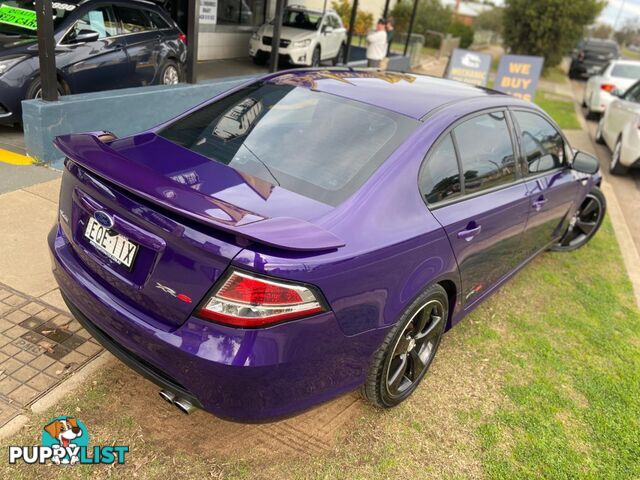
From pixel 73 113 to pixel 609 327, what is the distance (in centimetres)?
531

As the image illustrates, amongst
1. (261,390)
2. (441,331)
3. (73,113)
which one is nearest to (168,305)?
(261,390)

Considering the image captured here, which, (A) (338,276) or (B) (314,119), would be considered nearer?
(A) (338,276)

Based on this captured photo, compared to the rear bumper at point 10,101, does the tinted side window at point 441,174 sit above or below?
above

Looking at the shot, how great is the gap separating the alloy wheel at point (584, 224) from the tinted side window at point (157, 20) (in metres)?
6.43

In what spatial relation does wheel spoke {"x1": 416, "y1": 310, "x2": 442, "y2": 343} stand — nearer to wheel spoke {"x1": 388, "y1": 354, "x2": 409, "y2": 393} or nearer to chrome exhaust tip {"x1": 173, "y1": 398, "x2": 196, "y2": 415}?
wheel spoke {"x1": 388, "y1": 354, "x2": 409, "y2": 393}

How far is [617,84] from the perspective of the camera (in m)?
13.2

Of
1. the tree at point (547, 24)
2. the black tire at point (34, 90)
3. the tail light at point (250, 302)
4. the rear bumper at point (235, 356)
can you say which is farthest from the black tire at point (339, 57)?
the tail light at point (250, 302)

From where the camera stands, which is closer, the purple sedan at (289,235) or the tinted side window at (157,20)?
the purple sedan at (289,235)

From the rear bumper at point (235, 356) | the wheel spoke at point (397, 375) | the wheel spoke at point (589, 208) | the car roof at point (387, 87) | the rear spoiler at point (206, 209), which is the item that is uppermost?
the car roof at point (387, 87)

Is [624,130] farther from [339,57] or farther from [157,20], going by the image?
[339,57]

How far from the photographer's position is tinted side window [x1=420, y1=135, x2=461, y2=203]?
269 cm

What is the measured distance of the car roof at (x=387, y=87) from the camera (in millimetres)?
2945

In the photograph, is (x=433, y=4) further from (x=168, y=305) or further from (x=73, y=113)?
(x=168, y=305)

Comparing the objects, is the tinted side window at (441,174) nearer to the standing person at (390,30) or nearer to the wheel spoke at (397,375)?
the wheel spoke at (397,375)
